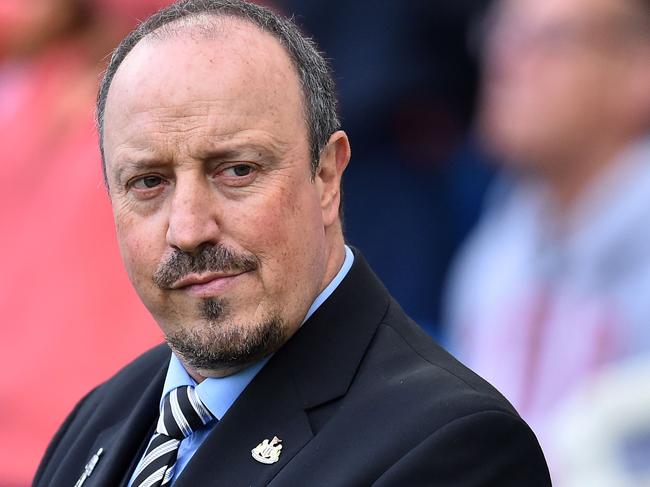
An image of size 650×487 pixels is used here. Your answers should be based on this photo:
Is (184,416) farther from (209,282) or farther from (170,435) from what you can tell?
(209,282)

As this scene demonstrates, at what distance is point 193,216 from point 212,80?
293 mm

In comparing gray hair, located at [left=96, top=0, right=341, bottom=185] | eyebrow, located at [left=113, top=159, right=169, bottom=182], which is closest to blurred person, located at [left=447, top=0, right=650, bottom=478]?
gray hair, located at [left=96, top=0, right=341, bottom=185]

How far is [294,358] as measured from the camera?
10.0ft

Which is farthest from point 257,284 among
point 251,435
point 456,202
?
point 456,202

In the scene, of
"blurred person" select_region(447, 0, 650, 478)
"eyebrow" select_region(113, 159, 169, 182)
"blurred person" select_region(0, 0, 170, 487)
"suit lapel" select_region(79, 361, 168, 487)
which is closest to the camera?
"eyebrow" select_region(113, 159, 169, 182)

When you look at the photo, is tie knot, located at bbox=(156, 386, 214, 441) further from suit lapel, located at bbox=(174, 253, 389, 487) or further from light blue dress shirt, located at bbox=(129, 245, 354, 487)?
suit lapel, located at bbox=(174, 253, 389, 487)

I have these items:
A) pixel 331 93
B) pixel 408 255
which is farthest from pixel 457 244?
pixel 331 93

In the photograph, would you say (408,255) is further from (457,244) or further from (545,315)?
(545,315)

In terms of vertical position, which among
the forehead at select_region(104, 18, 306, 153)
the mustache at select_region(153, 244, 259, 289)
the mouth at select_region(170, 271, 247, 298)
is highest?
the forehead at select_region(104, 18, 306, 153)

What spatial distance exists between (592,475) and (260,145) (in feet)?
7.02

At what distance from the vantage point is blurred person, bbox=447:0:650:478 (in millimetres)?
4738

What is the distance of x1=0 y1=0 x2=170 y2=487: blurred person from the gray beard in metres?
2.36

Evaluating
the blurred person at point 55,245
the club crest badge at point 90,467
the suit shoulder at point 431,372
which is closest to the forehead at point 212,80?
the suit shoulder at point 431,372

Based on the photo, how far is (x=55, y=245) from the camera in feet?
19.2
